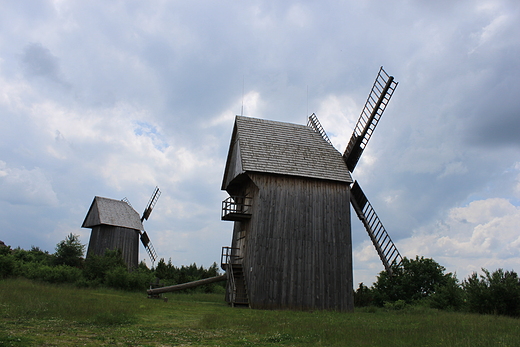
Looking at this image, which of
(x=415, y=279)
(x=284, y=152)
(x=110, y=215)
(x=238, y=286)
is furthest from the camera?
(x=110, y=215)

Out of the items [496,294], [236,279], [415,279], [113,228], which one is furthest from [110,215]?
[496,294]

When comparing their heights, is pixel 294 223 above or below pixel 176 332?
above

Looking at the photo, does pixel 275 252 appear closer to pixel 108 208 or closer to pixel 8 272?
pixel 8 272

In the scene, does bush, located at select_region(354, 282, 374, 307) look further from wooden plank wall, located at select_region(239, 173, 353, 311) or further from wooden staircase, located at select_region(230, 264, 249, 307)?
wooden staircase, located at select_region(230, 264, 249, 307)

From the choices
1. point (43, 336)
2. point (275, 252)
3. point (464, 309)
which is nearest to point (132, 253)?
point (275, 252)

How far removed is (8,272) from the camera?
27391mm

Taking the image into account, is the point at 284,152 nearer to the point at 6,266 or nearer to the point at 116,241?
the point at 6,266

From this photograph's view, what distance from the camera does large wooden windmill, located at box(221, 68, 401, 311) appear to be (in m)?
20.7

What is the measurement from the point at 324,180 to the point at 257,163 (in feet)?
13.3

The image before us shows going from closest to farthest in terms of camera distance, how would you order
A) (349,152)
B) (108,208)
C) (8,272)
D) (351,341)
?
1. (351,341)
2. (349,152)
3. (8,272)
4. (108,208)

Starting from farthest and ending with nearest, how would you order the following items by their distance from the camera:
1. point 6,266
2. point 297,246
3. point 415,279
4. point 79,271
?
point 79,271
point 6,266
point 415,279
point 297,246

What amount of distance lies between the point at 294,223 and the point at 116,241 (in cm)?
2387

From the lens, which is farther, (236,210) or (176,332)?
(236,210)

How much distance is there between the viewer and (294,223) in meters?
21.6
